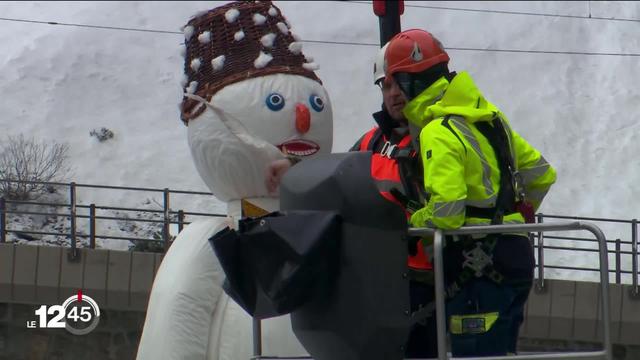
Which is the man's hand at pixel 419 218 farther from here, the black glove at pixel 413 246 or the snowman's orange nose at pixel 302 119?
the snowman's orange nose at pixel 302 119

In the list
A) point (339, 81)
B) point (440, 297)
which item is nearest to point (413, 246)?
point (440, 297)

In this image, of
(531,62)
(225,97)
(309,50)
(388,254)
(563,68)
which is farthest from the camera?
(309,50)

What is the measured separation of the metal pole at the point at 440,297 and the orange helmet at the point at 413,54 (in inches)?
28.4

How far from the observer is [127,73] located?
56.6 feet

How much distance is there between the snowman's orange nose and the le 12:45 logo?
4684 millimetres

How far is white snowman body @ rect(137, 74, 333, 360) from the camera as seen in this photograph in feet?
19.6

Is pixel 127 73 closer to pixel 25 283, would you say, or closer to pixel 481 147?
pixel 25 283

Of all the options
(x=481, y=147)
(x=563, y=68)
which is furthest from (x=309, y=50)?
(x=481, y=147)

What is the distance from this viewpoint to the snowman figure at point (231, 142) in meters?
5.99

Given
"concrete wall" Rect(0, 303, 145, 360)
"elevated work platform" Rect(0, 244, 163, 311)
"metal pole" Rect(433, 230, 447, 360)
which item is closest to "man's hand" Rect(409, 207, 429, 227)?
"metal pole" Rect(433, 230, 447, 360)

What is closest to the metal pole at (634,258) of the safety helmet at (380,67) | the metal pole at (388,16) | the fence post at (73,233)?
the metal pole at (388,16)

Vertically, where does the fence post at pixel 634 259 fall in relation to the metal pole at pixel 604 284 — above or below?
above

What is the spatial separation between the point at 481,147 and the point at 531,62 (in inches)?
494

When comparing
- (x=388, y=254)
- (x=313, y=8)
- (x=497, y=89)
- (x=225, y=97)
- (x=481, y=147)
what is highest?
(x=313, y=8)
